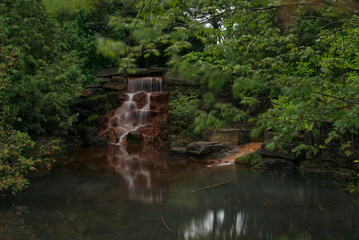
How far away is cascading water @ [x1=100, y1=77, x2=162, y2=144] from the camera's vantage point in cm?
2252

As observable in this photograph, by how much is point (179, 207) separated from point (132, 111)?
53.2ft

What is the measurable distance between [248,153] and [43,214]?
381 inches

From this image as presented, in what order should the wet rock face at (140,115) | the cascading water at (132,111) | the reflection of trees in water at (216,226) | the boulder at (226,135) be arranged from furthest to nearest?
the cascading water at (132,111), the wet rock face at (140,115), the boulder at (226,135), the reflection of trees in water at (216,226)

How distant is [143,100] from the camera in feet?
81.6

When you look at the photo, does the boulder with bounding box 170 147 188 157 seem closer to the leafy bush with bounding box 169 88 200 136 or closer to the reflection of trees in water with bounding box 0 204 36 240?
the leafy bush with bounding box 169 88 200 136

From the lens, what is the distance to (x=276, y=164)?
13.3m

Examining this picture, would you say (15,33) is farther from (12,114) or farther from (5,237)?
(5,237)

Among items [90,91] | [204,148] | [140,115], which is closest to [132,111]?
[140,115]

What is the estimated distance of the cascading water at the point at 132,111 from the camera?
Result: 22.5 metres

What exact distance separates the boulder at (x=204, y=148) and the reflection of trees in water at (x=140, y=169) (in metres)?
1.68

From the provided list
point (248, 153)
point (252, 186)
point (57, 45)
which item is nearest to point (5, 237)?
point (252, 186)

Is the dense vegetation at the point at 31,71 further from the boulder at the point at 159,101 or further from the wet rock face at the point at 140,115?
the boulder at the point at 159,101

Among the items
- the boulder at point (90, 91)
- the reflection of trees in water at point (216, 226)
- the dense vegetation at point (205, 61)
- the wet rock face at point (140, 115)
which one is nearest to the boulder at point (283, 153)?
the dense vegetation at point (205, 61)

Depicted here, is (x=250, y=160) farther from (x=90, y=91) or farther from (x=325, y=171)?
(x=90, y=91)
